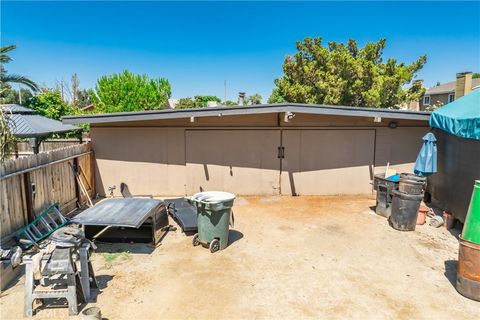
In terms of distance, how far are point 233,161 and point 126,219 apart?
4598 mm

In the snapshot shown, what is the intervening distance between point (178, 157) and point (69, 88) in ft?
135

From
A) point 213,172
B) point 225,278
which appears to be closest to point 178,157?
point 213,172

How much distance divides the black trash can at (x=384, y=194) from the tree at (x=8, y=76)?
1510cm

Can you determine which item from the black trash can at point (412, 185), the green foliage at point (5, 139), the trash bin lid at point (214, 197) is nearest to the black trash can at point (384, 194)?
the black trash can at point (412, 185)

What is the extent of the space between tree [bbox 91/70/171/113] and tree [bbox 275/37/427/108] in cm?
1153

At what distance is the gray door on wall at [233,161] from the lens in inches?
375

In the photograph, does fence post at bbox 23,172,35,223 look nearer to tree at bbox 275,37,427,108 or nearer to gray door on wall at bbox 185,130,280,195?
gray door on wall at bbox 185,130,280,195

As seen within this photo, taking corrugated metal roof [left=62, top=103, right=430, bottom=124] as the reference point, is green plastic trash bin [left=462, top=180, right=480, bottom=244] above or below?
below

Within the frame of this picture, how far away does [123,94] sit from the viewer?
2484cm

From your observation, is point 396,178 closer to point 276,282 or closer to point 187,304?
point 276,282

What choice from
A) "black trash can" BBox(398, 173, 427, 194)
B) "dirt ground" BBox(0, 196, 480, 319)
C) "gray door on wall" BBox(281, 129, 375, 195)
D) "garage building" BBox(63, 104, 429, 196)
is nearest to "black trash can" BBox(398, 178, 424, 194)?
"black trash can" BBox(398, 173, 427, 194)

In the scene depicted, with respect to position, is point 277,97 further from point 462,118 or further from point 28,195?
point 28,195

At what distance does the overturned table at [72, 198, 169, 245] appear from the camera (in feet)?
18.1

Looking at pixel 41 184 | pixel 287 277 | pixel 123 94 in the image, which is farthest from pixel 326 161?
pixel 123 94
